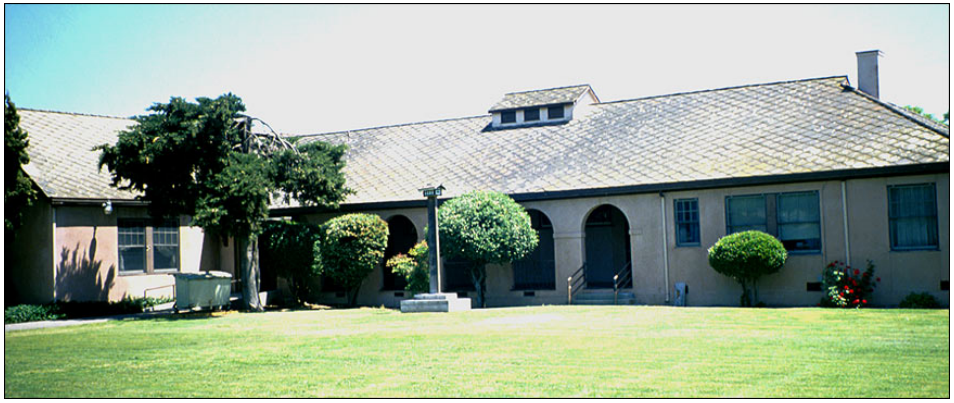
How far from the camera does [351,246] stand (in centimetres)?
2220

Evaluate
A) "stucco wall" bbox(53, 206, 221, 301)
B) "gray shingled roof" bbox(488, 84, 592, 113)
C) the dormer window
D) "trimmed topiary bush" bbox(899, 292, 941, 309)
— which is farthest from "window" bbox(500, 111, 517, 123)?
"trimmed topiary bush" bbox(899, 292, 941, 309)

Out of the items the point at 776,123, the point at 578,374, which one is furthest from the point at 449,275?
the point at 578,374

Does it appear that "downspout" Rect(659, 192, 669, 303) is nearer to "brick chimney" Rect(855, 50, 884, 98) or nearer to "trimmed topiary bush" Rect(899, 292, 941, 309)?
"trimmed topiary bush" Rect(899, 292, 941, 309)

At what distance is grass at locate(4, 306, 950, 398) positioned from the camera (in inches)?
355

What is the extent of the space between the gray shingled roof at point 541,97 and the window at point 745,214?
7.27 meters

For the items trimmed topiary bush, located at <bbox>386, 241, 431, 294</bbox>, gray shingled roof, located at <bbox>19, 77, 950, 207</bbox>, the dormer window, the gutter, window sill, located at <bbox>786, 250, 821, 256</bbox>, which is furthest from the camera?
the dormer window

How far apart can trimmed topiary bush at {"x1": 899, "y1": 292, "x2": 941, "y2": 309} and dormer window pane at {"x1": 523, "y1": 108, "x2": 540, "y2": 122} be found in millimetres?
12066

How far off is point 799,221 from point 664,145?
13.8 ft

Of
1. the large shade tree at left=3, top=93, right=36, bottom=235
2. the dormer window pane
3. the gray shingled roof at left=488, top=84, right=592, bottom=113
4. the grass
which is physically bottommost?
the grass

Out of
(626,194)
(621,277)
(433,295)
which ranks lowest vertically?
(433,295)

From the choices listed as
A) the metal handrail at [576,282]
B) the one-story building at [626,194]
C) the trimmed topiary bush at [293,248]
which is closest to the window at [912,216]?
the one-story building at [626,194]

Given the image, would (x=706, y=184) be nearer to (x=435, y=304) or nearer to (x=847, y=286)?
(x=847, y=286)

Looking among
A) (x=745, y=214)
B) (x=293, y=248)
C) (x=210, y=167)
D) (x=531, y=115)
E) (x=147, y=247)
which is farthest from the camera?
(x=531, y=115)

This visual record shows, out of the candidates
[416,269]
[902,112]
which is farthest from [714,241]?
[416,269]
